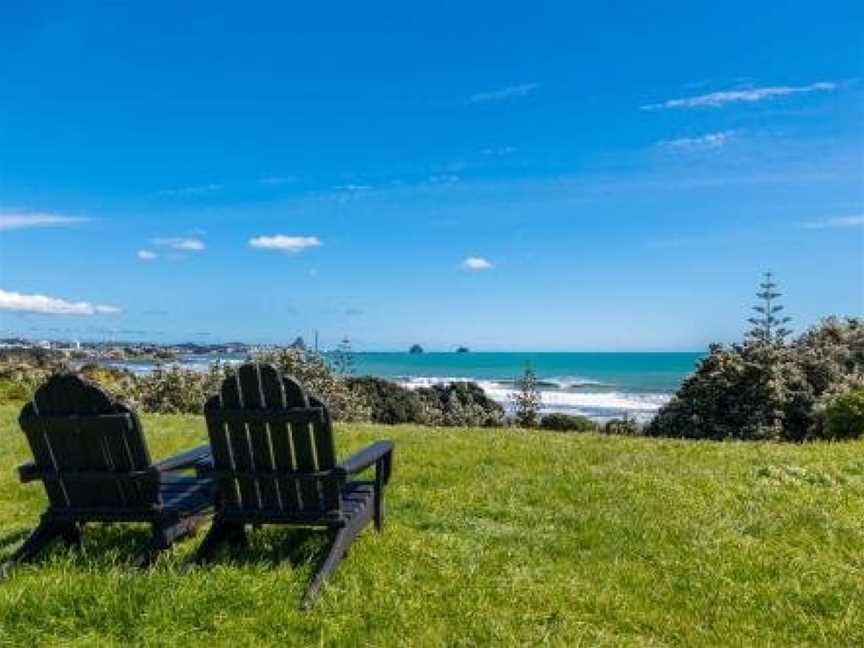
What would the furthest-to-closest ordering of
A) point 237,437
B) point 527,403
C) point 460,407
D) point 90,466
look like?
point 460,407 → point 527,403 → point 90,466 → point 237,437

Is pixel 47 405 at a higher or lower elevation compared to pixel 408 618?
higher

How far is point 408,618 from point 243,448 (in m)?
1.66

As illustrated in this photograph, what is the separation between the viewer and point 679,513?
7578 mm

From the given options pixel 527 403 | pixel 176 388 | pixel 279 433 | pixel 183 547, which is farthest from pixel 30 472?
pixel 527 403

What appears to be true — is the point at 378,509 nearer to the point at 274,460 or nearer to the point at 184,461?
the point at 274,460

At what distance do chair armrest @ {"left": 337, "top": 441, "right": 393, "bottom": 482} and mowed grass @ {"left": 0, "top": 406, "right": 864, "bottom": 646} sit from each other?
0.54 metres

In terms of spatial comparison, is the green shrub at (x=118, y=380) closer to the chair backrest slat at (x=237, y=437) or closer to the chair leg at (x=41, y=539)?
the chair leg at (x=41, y=539)

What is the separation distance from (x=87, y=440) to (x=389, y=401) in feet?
89.0

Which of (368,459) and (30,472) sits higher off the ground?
(30,472)

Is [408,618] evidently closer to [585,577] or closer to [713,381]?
[585,577]

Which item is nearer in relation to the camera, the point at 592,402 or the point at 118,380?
the point at 118,380

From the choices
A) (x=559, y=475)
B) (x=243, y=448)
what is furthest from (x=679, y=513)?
(x=243, y=448)

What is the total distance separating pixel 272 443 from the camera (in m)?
5.89

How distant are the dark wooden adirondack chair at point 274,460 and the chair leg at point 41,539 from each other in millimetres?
1124
